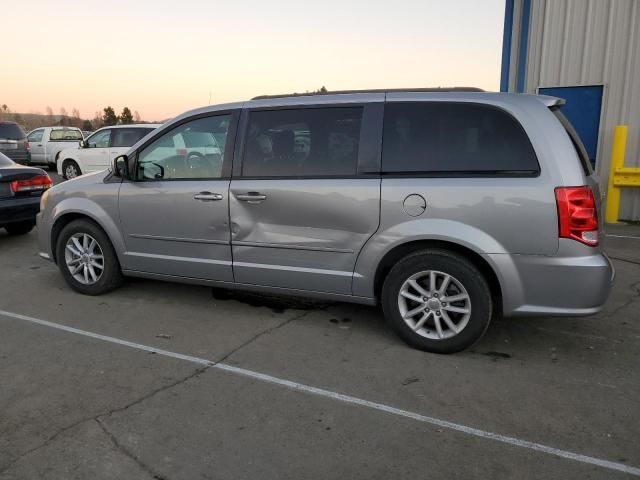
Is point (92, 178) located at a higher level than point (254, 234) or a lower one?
higher

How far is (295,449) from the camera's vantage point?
8.98 feet

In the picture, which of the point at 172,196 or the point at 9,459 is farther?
the point at 172,196

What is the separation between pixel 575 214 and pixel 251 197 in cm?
236

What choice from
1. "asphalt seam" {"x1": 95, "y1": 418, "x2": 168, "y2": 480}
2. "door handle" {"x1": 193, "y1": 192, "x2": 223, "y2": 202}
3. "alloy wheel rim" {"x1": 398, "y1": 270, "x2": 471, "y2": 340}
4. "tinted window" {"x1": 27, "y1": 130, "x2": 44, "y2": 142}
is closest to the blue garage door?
"alloy wheel rim" {"x1": 398, "y1": 270, "x2": 471, "y2": 340}

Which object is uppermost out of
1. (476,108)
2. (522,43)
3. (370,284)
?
(522,43)

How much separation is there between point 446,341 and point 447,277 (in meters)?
0.47

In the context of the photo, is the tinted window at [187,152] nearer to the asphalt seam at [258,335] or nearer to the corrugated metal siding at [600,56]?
the asphalt seam at [258,335]

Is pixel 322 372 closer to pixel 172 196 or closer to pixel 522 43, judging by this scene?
pixel 172 196

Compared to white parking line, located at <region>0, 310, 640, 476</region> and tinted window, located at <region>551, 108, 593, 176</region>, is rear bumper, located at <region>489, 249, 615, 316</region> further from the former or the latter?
white parking line, located at <region>0, 310, 640, 476</region>

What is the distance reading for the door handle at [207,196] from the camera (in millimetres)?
4430

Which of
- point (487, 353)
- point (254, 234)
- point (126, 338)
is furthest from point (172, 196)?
point (487, 353)

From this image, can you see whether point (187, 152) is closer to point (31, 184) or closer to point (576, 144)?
point (576, 144)

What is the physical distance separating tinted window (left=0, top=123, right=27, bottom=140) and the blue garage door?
1612cm

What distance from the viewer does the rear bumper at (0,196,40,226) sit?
23.8ft
